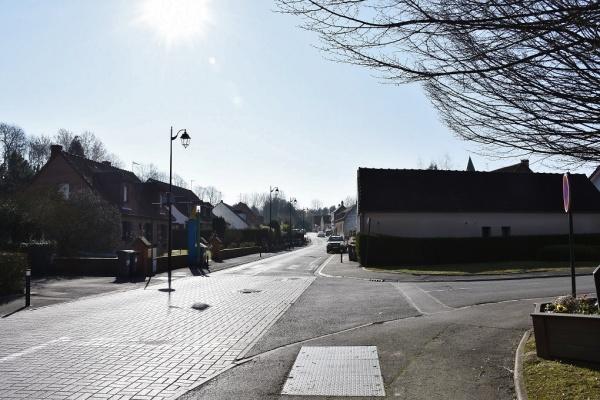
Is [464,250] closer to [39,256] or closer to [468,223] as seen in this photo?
[468,223]

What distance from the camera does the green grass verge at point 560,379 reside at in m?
5.71

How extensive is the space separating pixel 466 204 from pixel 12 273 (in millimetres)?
32892

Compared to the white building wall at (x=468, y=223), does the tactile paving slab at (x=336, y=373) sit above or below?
below

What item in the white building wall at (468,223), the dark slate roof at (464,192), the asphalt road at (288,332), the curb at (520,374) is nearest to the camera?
the curb at (520,374)

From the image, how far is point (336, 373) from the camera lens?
722 centimetres

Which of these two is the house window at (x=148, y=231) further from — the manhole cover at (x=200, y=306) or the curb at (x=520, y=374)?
the curb at (x=520, y=374)

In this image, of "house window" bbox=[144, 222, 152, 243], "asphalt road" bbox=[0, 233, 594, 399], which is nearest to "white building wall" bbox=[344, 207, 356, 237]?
"house window" bbox=[144, 222, 152, 243]

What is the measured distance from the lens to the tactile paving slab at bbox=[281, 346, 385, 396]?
643 cm

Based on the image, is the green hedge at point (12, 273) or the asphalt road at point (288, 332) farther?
the green hedge at point (12, 273)

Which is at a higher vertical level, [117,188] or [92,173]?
[92,173]

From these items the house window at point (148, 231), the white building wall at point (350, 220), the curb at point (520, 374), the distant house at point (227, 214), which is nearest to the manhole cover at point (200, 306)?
the curb at point (520, 374)

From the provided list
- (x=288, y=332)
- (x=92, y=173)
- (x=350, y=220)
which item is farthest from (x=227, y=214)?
(x=288, y=332)

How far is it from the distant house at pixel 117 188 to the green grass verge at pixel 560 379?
113ft

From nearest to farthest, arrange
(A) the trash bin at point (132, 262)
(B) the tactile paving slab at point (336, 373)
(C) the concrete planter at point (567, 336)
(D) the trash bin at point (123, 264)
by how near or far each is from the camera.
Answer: (B) the tactile paving slab at point (336, 373), (C) the concrete planter at point (567, 336), (D) the trash bin at point (123, 264), (A) the trash bin at point (132, 262)
